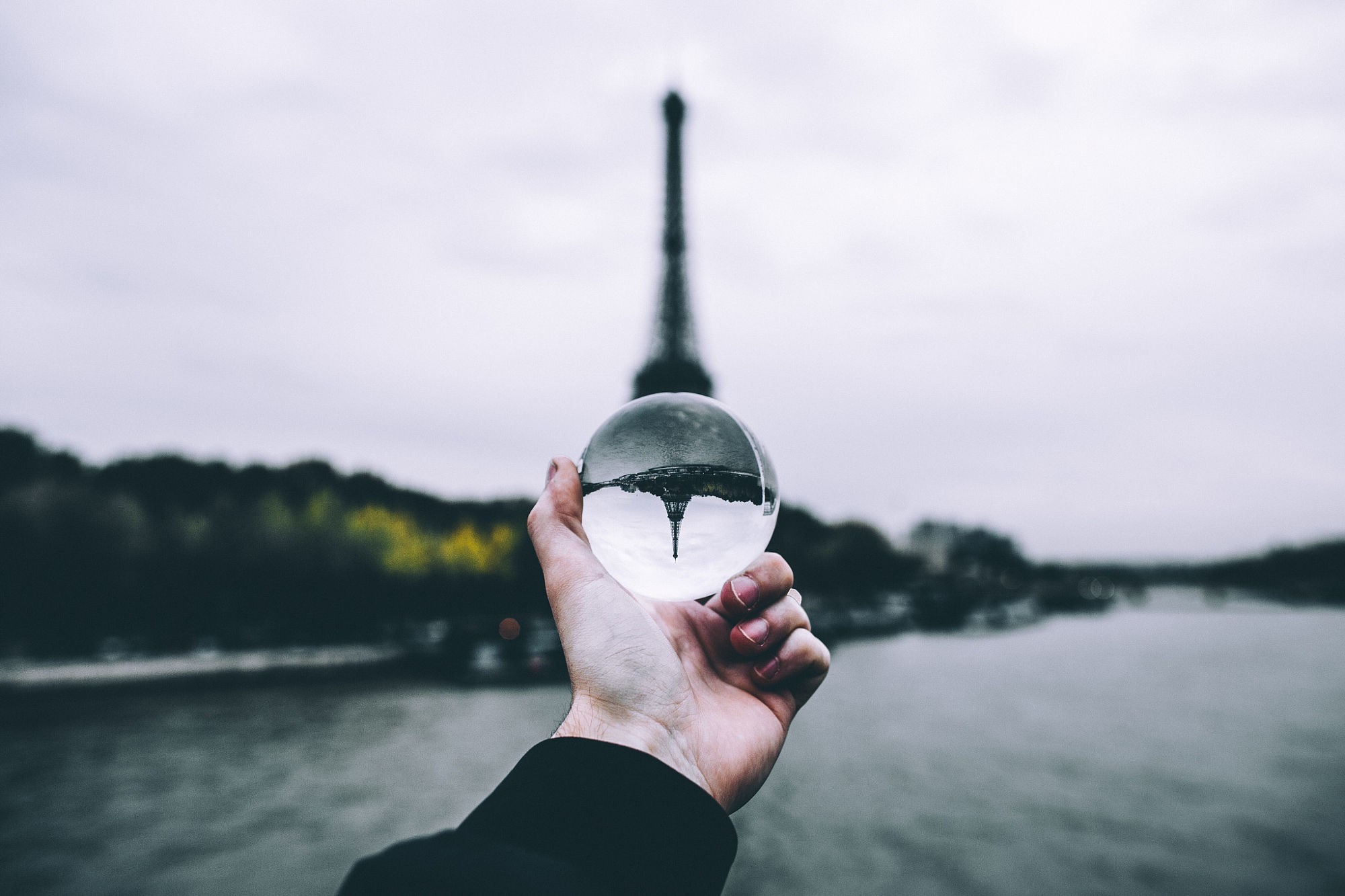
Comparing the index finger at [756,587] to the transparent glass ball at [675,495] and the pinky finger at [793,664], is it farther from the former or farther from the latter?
the pinky finger at [793,664]

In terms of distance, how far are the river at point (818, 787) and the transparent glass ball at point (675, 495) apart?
14.8 metres

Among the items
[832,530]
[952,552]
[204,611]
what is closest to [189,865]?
[204,611]

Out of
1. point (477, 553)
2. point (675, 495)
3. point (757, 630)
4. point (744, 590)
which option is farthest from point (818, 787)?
point (477, 553)

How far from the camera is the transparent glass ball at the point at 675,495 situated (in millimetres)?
2729

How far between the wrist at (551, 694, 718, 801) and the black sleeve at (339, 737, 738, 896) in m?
0.60

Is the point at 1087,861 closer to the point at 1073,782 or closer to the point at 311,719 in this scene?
the point at 1073,782

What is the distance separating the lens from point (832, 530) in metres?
124

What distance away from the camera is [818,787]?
22.6 m

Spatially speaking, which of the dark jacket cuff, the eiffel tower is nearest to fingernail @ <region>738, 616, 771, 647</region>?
the dark jacket cuff

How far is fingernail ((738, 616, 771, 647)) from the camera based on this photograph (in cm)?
307

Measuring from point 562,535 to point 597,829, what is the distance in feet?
4.85

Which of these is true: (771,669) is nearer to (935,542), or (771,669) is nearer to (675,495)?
(675,495)

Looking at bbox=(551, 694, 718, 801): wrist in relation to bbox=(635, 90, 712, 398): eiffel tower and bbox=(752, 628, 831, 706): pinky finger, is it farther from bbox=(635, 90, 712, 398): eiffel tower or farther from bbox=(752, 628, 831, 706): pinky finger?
bbox=(635, 90, 712, 398): eiffel tower

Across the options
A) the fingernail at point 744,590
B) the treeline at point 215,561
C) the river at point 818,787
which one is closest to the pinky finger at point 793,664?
the fingernail at point 744,590
